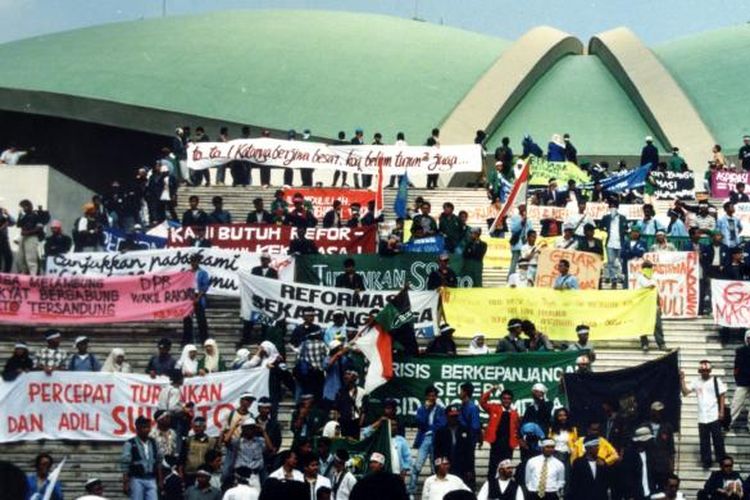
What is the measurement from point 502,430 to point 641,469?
1.41m

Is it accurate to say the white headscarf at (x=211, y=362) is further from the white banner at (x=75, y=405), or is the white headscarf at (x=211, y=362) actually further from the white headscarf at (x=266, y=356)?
the white banner at (x=75, y=405)

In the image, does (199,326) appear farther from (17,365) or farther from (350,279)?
(17,365)

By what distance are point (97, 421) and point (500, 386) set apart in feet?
13.8

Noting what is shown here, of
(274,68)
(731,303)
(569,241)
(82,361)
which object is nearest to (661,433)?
(731,303)

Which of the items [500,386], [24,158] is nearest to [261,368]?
[500,386]

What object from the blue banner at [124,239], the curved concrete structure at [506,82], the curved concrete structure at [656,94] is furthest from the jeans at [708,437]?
the curved concrete structure at [506,82]

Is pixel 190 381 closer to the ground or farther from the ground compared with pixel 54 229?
closer to the ground

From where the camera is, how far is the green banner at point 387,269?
85.5 feet

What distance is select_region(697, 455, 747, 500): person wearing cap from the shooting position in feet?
61.5

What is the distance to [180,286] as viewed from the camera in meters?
25.1

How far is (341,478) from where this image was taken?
18.9 meters

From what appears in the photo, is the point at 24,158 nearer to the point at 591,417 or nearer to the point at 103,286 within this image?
the point at 103,286

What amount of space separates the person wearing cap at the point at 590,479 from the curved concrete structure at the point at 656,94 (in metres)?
23.0

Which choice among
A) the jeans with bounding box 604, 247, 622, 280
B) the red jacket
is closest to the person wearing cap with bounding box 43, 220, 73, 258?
the jeans with bounding box 604, 247, 622, 280
